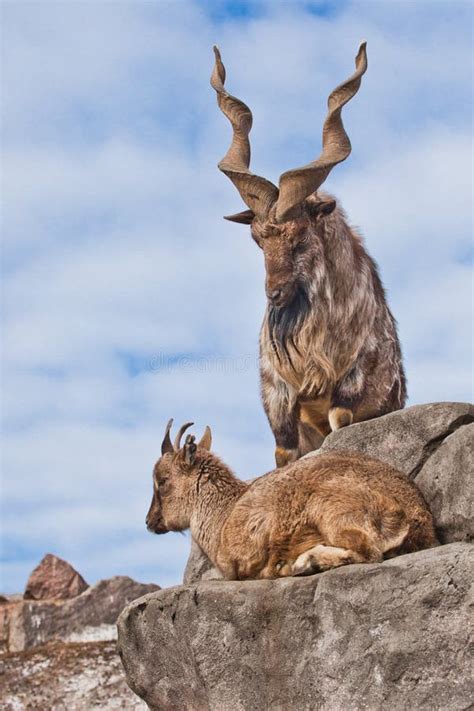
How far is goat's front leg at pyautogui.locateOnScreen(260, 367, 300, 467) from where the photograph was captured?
1398cm

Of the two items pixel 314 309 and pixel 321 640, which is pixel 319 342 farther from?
pixel 321 640

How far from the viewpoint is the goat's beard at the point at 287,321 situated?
1369 cm

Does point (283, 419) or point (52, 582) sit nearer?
point (283, 419)

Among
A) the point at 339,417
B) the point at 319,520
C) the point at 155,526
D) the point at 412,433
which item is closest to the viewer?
the point at 319,520

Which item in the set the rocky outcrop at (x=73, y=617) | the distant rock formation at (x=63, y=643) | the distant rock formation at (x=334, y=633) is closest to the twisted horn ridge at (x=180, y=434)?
the distant rock formation at (x=334, y=633)

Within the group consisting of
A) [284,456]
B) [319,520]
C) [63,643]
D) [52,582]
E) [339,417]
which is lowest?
[319,520]

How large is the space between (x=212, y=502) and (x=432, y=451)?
210 cm

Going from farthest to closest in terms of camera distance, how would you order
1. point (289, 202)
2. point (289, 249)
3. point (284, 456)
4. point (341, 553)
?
1. point (284, 456)
2. point (289, 202)
3. point (289, 249)
4. point (341, 553)

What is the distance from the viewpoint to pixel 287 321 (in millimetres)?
13844

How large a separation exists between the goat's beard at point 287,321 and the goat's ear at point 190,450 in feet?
7.48

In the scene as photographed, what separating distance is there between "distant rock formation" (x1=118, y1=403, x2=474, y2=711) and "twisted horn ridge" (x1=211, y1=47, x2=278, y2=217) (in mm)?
3383

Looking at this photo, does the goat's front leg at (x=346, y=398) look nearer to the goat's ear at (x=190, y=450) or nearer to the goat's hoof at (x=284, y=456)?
the goat's hoof at (x=284, y=456)

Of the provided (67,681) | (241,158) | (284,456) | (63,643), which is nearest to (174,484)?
(284,456)

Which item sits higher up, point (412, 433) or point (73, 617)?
point (73, 617)
